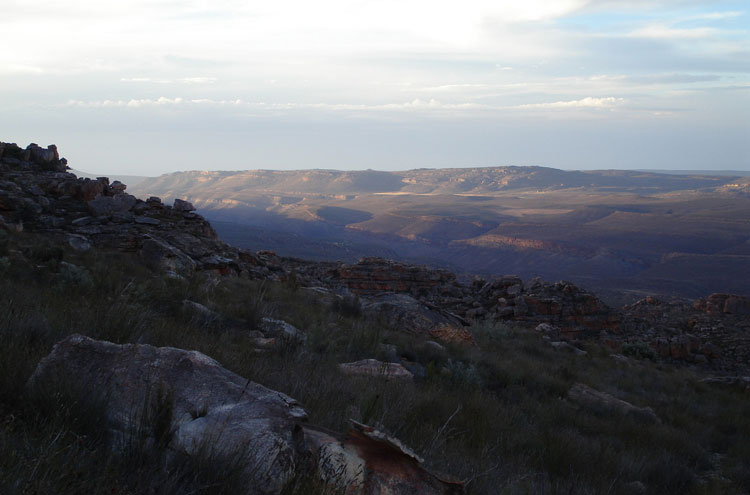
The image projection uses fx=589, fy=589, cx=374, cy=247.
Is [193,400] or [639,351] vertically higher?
[193,400]

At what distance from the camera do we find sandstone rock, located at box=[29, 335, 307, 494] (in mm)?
2762

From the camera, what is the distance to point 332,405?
4.39 meters

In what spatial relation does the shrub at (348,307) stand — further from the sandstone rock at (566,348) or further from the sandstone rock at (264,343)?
the sandstone rock at (566,348)

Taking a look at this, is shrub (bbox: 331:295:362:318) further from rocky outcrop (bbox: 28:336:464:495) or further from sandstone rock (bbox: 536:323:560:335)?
rocky outcrop (bbox: 28:336:464:495)

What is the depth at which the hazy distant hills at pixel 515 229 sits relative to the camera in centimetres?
5816

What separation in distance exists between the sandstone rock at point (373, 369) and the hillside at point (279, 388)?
5 cm

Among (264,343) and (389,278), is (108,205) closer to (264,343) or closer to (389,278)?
(389,278)

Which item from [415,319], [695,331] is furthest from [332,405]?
[695,331]

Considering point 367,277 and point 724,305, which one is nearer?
point 367,277

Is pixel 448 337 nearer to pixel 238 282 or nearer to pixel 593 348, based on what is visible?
pixel 238 282

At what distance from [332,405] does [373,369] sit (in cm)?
205

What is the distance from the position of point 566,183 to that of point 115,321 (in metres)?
191

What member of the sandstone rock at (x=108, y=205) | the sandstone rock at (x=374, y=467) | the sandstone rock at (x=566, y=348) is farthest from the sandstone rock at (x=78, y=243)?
the sandstone rock at (x=566, y=348)

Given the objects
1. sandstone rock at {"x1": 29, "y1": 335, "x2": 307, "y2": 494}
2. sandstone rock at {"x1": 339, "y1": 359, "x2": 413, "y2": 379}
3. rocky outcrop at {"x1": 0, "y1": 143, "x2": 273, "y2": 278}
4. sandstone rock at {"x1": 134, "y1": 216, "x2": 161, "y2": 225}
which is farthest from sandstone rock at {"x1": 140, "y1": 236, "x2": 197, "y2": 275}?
sandstone rock at {"x1": 29, "y1": 335, "x2": 307, "y2": 494}
